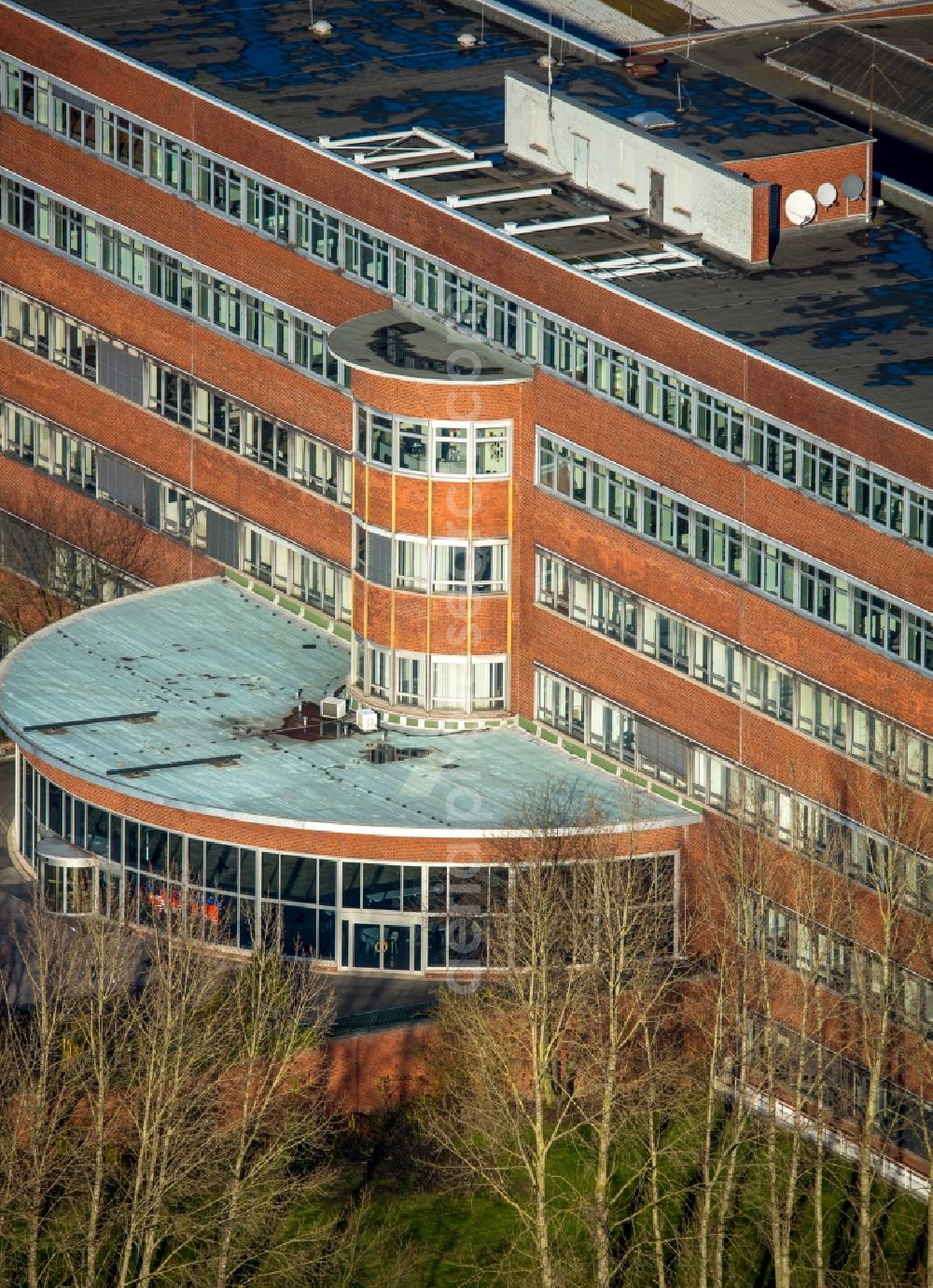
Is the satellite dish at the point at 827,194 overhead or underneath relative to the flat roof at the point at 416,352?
overhead

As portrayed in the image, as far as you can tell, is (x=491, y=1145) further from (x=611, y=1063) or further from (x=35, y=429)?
(x=35, y=429)

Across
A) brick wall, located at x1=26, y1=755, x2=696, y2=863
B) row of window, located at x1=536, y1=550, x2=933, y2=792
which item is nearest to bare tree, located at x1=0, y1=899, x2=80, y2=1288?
brick wall, located at x1=26, y1=755, x2=696, y2=863

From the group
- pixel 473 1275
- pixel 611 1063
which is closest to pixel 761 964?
pixel 611 1063

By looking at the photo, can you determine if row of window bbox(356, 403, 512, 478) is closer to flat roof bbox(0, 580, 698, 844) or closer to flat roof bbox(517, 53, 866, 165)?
flat roof bbox(0, 580, 698, 844)

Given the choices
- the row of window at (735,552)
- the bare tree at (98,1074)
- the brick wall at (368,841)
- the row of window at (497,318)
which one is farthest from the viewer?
the brick wall at (368,841)

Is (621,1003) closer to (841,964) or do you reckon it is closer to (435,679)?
(841,964)

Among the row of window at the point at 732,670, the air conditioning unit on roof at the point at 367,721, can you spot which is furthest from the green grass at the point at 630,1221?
the air conditioning unit on roof at the point at 367,721

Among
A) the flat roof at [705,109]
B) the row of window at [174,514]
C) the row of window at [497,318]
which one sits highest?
the flat roof at [705,109]

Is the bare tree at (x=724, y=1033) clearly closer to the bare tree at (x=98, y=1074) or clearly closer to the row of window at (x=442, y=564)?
the row of window at (x=442, y=564)
